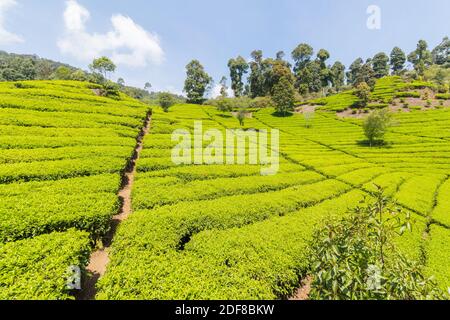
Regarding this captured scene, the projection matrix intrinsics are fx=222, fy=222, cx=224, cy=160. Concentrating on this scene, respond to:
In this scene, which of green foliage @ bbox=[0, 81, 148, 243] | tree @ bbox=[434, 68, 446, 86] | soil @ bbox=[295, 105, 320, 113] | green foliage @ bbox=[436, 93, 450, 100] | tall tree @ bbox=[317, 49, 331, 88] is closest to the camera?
green foliage @ bbox=[0, 81, 148, 243]

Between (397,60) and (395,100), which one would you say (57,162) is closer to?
(395,100)

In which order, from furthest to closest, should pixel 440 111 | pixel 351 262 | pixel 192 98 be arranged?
pixel 192 98 < pixel 440 111 < pixel 351 262

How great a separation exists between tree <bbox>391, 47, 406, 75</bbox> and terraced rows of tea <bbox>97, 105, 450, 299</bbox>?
11709cm

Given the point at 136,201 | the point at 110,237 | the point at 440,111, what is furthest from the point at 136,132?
the point at 440,111

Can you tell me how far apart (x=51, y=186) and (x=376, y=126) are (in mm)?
52963

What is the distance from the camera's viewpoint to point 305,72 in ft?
338

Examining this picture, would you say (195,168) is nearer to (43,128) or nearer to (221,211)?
(221,211)

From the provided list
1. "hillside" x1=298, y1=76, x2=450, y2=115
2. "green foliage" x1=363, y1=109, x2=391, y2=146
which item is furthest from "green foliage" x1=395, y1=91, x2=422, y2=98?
"green foliage" x1=363, y1=109, x2=391, y2=146

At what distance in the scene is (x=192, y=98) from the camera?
9350 cm

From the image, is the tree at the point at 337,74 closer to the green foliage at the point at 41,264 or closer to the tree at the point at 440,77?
the tree at the point at 440,77

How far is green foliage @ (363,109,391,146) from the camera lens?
45.4m

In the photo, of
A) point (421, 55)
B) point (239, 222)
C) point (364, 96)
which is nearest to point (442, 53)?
point (421, 55)

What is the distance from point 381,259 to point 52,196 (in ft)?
49.3

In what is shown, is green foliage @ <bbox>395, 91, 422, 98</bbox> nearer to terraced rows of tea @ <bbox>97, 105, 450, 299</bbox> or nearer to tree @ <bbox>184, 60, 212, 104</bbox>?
terraced rows of tea @ <bbox>97, 105, 450, 299</bbox>
